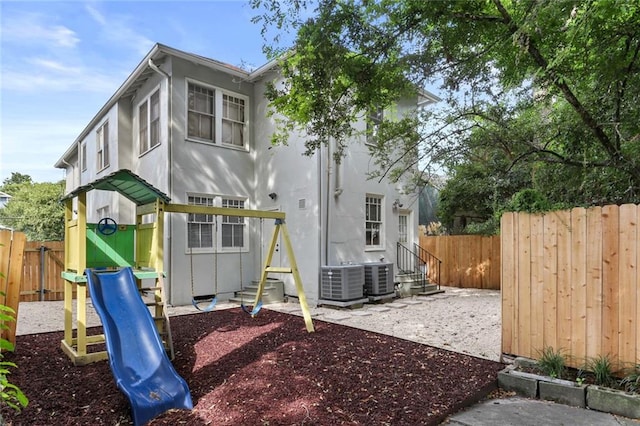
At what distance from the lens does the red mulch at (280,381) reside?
353 cm

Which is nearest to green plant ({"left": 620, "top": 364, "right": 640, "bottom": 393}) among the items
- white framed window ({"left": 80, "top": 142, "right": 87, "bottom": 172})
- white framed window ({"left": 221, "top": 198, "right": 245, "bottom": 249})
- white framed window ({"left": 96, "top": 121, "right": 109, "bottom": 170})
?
white framed window ({"left": 221, "top": 198, "right": 245, "bottom": 249})

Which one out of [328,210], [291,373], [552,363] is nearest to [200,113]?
[328,210]

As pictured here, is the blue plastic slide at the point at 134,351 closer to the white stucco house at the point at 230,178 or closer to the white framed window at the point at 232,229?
the white stucco house at the point at 230,178

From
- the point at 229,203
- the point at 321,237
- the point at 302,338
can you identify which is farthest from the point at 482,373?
the point at 229,203

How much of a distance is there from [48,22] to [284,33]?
3079mm

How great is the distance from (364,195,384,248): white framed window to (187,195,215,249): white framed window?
421 cm

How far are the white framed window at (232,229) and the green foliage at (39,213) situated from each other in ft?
51.4

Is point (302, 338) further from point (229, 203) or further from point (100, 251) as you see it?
point (229, 203)

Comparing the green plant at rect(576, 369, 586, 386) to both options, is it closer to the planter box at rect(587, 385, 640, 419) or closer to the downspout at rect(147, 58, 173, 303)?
the planter box at rect(587, 385, 640, 419)

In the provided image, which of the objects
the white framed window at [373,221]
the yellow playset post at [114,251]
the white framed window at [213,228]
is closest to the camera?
the yellow playset post at [114,251]

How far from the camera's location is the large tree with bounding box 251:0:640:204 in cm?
469

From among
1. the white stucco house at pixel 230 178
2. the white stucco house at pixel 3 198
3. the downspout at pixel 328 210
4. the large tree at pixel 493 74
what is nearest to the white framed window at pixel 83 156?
the white stucco house at pixel 230 178

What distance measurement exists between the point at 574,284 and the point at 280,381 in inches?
136

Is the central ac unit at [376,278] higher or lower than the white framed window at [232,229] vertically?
lower
